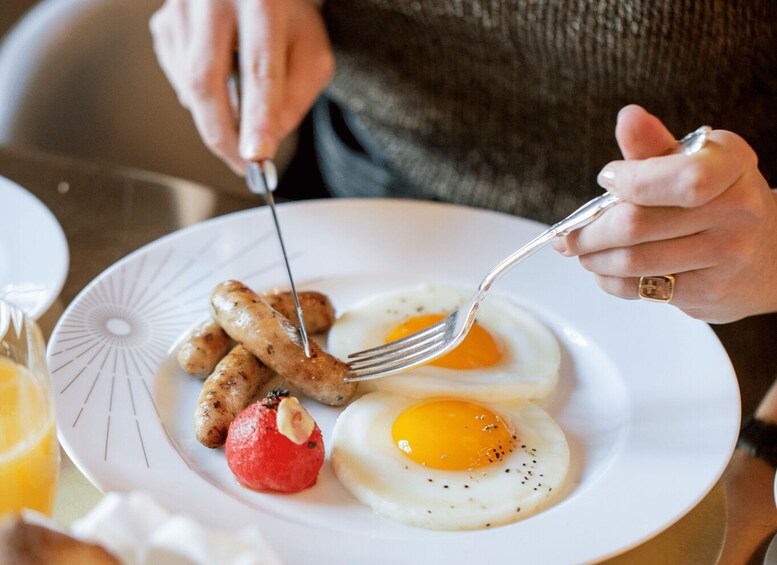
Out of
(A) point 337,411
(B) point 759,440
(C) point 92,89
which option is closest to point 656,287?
(B) point 759,440

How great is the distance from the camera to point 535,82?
1991 mm

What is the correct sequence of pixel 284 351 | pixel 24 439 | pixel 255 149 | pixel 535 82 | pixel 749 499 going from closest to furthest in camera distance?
pixel 24 439 < pixel 749 499 < pixel 284 351 < pixel 255 149 < pixel 535 82

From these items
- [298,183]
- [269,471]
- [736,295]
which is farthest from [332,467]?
[298,183]

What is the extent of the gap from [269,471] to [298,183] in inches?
69.2

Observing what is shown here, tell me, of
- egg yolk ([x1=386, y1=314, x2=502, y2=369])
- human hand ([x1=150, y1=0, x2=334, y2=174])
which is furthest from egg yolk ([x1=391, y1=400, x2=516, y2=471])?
human hand ([x1=150, y1=0, x2=334, y2=174])

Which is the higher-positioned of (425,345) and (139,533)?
(139,533)

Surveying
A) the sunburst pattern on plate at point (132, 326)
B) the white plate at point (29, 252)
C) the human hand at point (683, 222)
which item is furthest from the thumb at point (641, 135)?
the white plate at point (29, 252)

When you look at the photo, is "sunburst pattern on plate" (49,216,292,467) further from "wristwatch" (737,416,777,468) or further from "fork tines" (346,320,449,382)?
"wristwatch" (737,416,777,468)

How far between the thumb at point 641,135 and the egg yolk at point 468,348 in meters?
0.47

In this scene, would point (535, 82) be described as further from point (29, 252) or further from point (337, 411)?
point (29, 252)

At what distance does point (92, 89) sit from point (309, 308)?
45.6 inches

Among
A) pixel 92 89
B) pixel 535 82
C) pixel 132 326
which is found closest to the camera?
pixel 132 326

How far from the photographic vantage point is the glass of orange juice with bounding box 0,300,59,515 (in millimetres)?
948

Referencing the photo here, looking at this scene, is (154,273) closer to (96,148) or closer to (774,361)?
(96,148)
